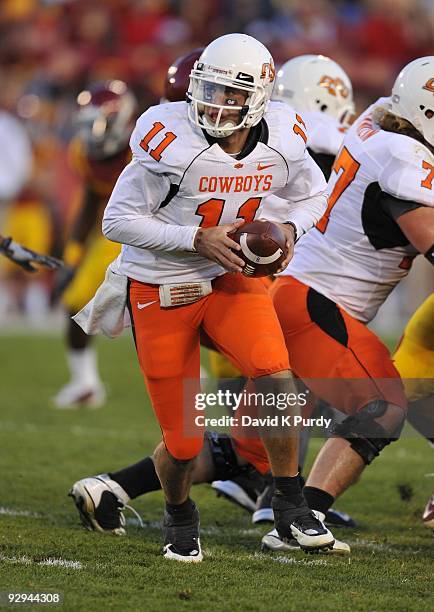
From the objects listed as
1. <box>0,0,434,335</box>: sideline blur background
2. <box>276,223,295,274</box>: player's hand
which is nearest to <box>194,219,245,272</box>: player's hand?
<box>276,223,295,274</box>: player's hand

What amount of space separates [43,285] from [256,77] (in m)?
8.80

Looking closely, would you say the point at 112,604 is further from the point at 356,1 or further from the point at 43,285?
the point at 356,1

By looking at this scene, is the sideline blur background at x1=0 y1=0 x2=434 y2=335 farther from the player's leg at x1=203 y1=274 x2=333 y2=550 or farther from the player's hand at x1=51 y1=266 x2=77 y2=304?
the player's leg at x1=203 y1=274 x2=333 y2=550

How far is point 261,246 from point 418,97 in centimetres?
85

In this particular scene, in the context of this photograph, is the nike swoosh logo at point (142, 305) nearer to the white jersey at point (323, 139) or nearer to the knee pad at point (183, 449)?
the knee pad at point (183, 449)

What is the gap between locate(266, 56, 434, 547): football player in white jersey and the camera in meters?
3.65

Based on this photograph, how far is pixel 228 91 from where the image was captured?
3457mm

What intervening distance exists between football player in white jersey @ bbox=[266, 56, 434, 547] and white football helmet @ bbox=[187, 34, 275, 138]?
50cm

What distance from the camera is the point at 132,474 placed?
13.2 ft

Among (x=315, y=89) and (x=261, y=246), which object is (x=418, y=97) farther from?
(x=315, y=89)

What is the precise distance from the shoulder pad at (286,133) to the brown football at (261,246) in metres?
0.25

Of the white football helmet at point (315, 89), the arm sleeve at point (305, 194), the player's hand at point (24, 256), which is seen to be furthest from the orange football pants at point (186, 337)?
the white football helmet at point (315, 89)

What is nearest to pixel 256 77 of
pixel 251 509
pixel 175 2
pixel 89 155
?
pixel 251 509

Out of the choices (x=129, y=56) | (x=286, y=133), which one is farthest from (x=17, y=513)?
(x=129, y=56)
